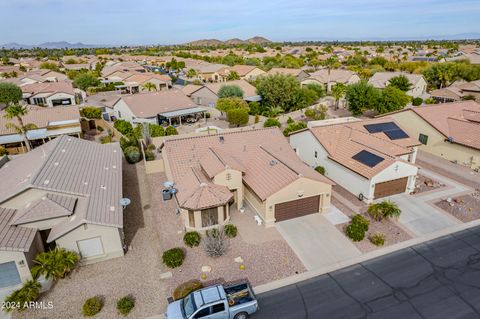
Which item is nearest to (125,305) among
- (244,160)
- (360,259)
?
(360,259)

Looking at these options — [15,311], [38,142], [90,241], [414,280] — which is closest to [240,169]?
[90,241]

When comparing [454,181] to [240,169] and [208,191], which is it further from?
[208,191]

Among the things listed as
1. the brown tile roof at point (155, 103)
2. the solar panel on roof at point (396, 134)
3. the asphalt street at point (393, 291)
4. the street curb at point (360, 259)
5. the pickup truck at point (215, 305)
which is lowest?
the asphalt street at point (393, 291)

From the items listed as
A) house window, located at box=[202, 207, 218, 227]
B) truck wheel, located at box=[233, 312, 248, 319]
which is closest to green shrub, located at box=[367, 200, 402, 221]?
house window, located at box=[202, 207, 218, 227]

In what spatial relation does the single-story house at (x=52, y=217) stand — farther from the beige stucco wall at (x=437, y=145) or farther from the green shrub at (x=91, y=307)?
the beige stucco wall at (x=437, y=145)

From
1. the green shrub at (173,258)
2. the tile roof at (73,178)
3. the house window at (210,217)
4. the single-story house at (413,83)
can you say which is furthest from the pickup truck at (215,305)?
the single-story house at (413,83)

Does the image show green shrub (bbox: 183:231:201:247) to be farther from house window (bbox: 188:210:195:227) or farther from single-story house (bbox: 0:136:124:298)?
single-story house (bbox: 0:136:124:298)
